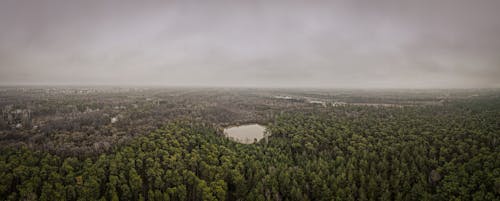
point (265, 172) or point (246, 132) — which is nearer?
point (265, 172)

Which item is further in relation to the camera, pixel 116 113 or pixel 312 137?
pixel 116 113

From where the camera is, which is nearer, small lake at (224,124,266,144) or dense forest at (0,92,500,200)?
dense forest at (0,92,500,200)

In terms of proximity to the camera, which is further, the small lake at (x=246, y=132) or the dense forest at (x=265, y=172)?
the small lake at (x=246, y=132)

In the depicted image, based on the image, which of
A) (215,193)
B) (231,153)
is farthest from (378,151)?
(215,193)

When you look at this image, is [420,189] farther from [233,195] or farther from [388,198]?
[233,195]

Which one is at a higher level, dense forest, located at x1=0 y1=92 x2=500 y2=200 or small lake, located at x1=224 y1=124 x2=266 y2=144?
dense forest, located at x1=0 y1=92 x2=500 y2=200

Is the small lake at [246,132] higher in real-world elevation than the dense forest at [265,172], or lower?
lower

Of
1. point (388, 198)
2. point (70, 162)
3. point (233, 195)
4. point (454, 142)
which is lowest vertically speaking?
point (233, 195)

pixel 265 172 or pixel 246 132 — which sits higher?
pixel 265 172
